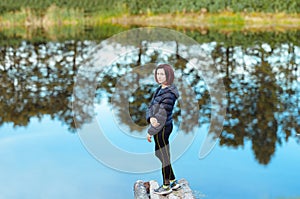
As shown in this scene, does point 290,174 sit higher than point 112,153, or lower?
lower

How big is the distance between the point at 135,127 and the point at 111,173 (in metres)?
0.50

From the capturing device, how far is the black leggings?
419cm

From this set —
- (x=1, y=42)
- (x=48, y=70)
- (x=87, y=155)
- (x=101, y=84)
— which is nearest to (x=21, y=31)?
(x=1, y=42)

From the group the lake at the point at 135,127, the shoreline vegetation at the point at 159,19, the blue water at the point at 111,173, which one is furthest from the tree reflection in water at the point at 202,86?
the shoreline vegetation at the point at 159,19

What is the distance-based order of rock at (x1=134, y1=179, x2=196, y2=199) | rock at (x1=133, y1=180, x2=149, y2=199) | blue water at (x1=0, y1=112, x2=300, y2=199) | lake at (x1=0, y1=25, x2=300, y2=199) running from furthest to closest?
lake at (x1=0, y1=25, x2=300, y2=199)
blue water at (x1=0, y1=112, x2=300, y2=199)
rock at (x1=133, y1=180, x2=149, y2=199)
rock at (x1=134, y1=179, x2=196, y2=199)

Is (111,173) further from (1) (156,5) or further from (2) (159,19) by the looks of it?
(1) (156,5)

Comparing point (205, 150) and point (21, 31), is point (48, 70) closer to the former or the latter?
point (205, 150)

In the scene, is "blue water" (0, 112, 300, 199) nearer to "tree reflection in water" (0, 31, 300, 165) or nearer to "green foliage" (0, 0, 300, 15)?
"tree reflection in water" (0, 31, 300, 165)

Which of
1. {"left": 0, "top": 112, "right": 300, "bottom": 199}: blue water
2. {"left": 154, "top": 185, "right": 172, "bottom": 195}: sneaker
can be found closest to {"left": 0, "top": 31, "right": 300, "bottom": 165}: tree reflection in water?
{"left": 0, "top": 112, "right": 300, "bottom": 199}: blue water

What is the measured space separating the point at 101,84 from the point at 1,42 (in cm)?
664

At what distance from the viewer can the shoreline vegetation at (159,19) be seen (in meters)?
19.2

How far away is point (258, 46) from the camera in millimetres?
13945

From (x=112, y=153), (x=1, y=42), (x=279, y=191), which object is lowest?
(x=279, y=191)

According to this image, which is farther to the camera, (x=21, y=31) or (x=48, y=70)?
(x=21, y=31)
